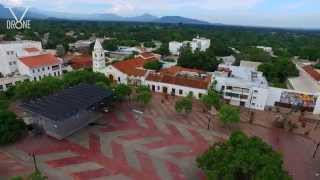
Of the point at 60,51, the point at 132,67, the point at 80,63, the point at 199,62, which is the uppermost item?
the point at 60,51

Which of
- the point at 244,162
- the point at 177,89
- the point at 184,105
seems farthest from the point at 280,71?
the point at 244,162

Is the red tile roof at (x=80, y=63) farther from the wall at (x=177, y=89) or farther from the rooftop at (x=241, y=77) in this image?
the rooftop at (x=241, y=77)

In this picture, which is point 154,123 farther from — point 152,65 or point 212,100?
point 152,65

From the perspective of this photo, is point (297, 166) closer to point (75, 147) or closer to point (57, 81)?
point (75, 147)

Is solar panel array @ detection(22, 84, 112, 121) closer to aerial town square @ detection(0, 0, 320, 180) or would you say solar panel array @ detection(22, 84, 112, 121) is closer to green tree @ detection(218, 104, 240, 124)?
aerial town square @ detection(0, 0, 320, 180)

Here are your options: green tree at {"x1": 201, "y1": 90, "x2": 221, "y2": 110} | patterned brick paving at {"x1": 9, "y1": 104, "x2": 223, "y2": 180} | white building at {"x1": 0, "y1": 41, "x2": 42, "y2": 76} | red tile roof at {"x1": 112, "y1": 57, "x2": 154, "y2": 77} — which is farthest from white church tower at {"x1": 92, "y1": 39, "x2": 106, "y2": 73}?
green tree at {"x1": 201, "y1": 90, "x2": 221, "y2": 110}

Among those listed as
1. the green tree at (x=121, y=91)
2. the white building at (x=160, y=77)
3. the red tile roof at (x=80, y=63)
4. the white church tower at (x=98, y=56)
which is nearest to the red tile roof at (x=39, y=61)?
the white church tower at (x=98, y=56)
